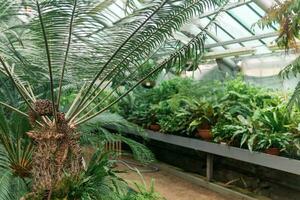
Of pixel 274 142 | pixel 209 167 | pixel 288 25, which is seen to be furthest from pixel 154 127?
pixel 288 25

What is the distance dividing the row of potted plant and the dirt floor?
73 cm

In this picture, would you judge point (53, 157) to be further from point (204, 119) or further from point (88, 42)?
point (204, 119)

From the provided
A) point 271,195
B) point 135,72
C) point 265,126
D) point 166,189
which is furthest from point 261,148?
point 135,72

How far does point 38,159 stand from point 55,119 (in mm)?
308

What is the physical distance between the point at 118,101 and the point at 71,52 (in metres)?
0.63

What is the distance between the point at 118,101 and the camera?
3.38m

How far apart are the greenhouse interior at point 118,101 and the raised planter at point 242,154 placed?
0.01 m

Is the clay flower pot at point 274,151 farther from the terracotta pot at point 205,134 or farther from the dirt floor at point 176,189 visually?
the terracotta pot at point 205,134

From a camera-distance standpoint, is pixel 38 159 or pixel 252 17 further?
pixel 252 17

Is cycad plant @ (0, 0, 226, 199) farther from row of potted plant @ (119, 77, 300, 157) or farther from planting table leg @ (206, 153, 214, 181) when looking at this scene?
planting table leg @ (206, 153, 214, 181)

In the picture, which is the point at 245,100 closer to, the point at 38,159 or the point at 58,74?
the point at 58,74

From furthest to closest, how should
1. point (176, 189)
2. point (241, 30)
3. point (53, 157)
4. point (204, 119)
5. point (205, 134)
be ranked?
A: point (241, 30) → point (204, 119) → point (205, 134) → point (176, 189) → point (53, 157)

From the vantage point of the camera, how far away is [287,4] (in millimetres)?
2836

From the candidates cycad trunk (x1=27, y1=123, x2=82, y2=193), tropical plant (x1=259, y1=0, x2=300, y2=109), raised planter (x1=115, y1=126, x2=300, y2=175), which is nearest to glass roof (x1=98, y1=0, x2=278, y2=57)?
raised planter (x1=115, y1=126, x2=300, y2=175)
